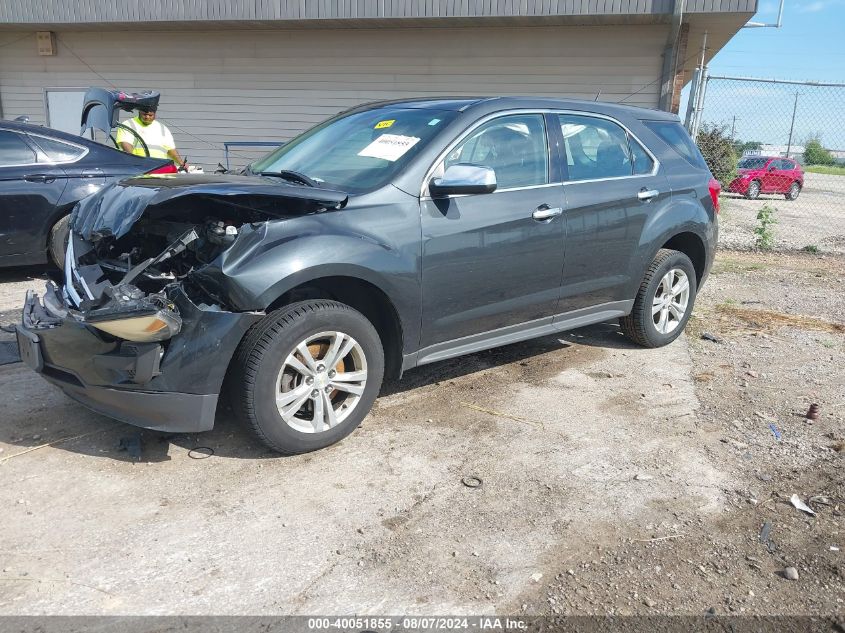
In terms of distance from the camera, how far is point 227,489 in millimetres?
3252

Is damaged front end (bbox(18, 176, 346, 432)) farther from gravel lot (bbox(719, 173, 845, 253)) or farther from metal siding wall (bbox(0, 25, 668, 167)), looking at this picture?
metal siding wall (bbox(0, 25, 668, 167))

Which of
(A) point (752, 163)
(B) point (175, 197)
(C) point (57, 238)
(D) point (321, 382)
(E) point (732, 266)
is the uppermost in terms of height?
(A) point (752, 163)

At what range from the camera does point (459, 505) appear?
3184 mm

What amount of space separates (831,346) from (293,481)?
4.67 m

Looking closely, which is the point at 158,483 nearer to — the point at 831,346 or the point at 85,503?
the point at 85,503

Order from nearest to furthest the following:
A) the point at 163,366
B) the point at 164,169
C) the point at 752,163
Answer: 1. the point at 163,366
2. the point at 164,169
3. the point at 752,163

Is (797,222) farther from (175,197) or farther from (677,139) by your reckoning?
(175,197)

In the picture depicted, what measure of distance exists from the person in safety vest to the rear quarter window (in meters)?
5.19

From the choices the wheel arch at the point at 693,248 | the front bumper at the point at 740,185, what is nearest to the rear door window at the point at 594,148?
the wheel arch at the point at 693,248

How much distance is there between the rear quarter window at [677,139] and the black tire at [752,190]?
2069 centimetres

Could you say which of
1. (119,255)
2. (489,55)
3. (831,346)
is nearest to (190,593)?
(119,255)

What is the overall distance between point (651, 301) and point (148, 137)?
6098mm

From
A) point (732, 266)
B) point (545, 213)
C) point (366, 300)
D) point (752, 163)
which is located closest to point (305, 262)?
point (366, 300)

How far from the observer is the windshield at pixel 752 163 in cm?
2402
